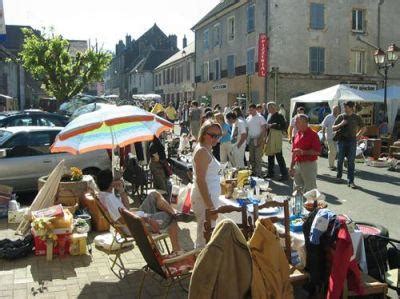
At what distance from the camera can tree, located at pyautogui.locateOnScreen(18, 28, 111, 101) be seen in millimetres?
25891

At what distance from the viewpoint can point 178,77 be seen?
52.0 m

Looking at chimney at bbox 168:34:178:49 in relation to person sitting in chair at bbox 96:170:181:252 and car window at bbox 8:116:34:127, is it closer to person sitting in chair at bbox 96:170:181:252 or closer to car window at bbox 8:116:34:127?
car window at bbox 8:116:34:127

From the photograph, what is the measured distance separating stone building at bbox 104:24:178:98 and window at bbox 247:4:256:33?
39.9 metres

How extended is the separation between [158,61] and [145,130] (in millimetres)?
67566

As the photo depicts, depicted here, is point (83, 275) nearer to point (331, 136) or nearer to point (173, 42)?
point (331, 136)

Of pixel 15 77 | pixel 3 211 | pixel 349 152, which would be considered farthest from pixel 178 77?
pixel 3 211

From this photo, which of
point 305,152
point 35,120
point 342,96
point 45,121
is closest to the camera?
point 305,152

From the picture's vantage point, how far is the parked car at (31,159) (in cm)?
983

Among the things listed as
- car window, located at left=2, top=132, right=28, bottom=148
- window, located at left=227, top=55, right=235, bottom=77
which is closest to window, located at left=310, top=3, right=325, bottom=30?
window, located at left=227, top=55, right=235, bottom=77

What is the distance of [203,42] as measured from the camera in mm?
41281

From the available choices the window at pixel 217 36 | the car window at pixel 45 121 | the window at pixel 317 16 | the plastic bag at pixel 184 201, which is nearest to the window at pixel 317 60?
the window at pixel 317 16

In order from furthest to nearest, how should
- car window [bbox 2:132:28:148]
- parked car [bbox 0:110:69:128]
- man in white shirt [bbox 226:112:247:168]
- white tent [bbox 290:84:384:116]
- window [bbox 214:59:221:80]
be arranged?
window [bbox 214:59:221:80], white tent [bbox 290:84:384:116], parked car [bbox 0:110:69:128], man in white shirt [bbox 226:112:247:168], car window [bbox 2:132:28:148]

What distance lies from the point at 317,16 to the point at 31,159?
2413 cm

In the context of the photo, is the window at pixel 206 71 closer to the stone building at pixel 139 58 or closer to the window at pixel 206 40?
the window at pixel 206 40
